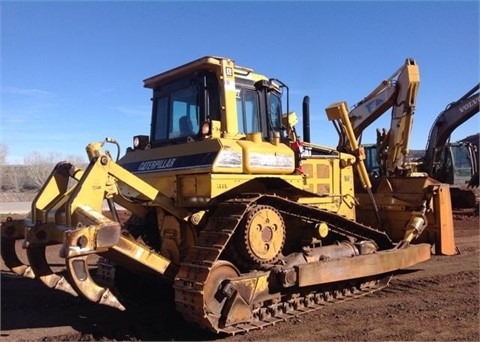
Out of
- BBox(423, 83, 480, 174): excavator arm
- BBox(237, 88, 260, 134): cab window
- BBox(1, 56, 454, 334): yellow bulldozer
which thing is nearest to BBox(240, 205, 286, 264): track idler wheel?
BBox(1, 56, 454, 334): yellow bulldozer

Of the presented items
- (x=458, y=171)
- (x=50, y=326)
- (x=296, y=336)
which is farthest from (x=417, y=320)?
(x=458, y=171)

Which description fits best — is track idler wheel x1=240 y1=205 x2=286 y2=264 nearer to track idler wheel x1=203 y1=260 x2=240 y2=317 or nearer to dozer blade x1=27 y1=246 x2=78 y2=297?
track idler wheel x1=203 y1=260 x2=240 y2=317

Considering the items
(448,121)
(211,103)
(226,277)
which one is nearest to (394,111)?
(211,103)

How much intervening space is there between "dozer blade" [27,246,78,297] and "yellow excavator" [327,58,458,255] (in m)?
5.15

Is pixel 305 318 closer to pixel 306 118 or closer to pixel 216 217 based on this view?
pixel 216 217

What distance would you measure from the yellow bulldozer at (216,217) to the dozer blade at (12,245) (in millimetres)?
14

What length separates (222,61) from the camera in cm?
661

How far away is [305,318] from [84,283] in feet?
9.59

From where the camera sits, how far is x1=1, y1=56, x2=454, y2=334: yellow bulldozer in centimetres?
556

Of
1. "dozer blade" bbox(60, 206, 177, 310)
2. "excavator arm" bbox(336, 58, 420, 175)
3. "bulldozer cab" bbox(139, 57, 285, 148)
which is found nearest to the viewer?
"dozer blade" bbox(60, 206, 177, 310)

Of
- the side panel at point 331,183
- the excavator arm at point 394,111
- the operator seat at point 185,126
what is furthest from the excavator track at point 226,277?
the excavator arm at point 394,111

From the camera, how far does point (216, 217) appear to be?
6.06 m

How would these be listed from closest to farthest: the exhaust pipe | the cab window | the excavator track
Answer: the excavator track
the cab window
the exhaust pipe

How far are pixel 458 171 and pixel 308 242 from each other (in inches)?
583
